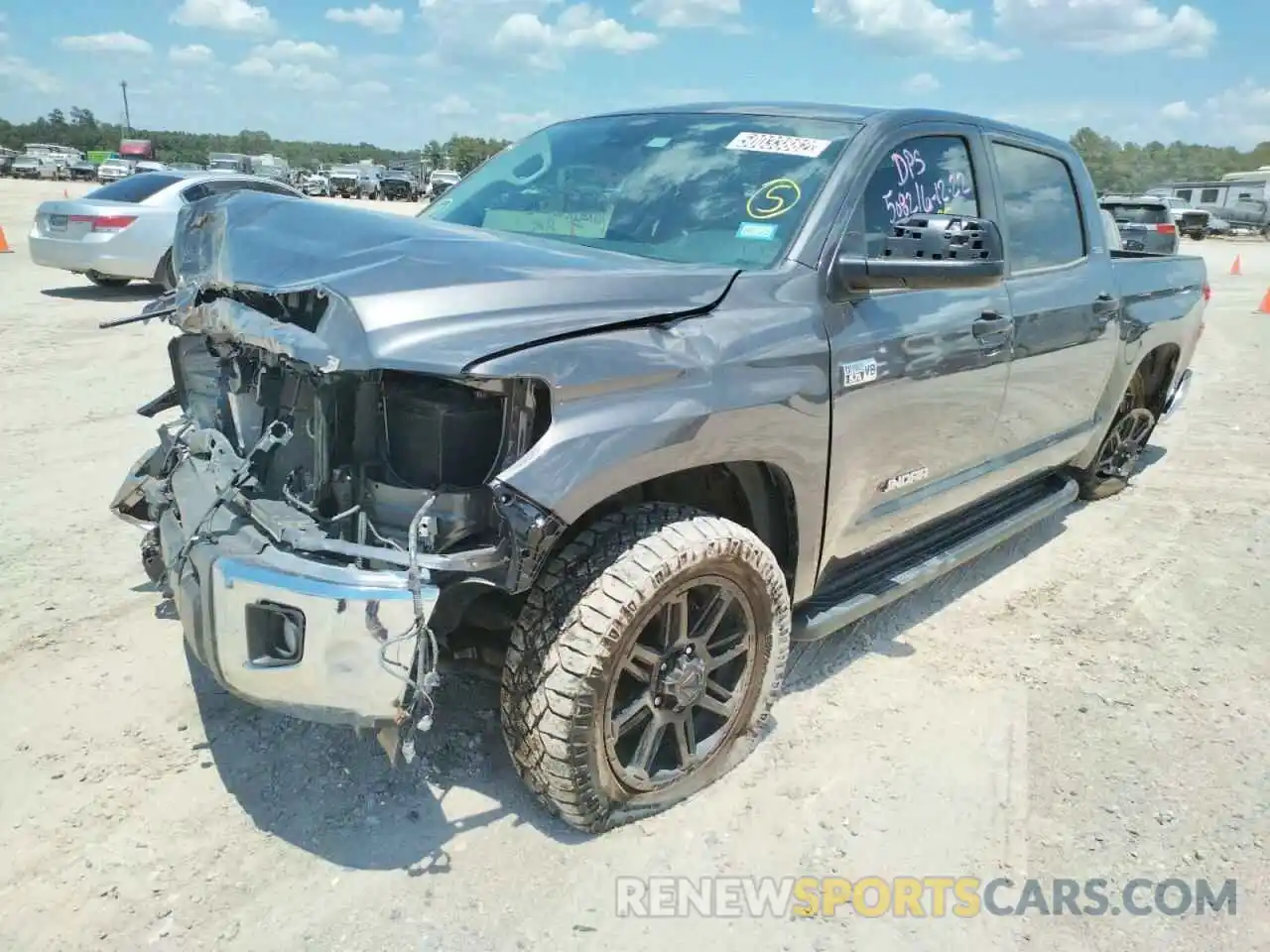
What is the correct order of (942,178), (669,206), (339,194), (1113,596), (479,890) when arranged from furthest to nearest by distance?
(339,194), (1113,596), (942,178), (669,206), (479,890)

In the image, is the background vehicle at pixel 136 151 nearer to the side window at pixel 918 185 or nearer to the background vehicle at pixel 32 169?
the background vehicle at pixel 32 169

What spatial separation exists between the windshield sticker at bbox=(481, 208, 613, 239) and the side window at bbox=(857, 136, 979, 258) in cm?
86

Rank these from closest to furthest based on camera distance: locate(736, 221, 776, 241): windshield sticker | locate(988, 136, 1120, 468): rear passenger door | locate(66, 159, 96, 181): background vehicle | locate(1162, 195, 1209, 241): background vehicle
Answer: locate(736, 221, 776, 241): windshield sticker < locate(988, 136, 1120, 468): rear passenger door < locate(1162, 195, 1209, 241): background vehicle < locate(66, 159, 96, 181): background vehicle

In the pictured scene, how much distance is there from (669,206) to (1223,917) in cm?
250

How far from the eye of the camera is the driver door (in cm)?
296

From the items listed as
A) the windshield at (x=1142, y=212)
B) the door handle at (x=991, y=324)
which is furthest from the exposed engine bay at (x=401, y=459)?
the windshield at (x=1142, y=212)

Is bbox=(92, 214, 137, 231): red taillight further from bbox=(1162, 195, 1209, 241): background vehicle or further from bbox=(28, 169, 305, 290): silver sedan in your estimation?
bbox=(1162, 195, 1209, 241): background vehicle

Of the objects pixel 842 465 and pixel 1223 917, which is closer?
pixel 1223 917

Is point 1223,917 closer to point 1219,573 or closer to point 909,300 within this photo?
point 909,300

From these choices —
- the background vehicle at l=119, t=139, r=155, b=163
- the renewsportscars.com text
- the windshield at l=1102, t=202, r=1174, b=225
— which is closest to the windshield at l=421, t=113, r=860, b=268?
the renewsportscars.com text

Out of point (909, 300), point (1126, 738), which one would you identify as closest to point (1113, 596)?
point (1126, 738)

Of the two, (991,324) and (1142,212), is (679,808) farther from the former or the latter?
(1142,212)

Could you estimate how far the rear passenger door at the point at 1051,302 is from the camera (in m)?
3.87

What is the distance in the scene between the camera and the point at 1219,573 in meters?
4.66
